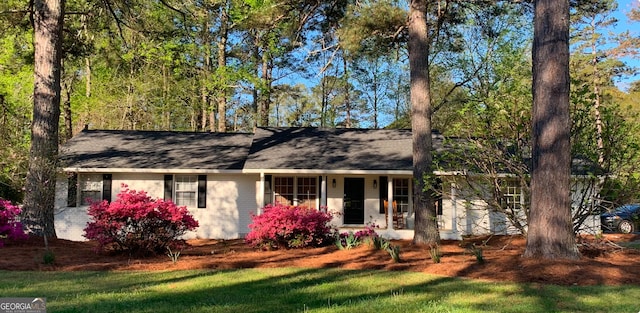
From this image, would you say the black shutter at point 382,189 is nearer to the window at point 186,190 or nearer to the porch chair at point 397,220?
the porch chair at point 397,220

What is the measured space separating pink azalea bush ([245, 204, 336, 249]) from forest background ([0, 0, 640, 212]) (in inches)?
150

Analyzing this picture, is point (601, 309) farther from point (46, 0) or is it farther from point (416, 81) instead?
point (46, 0)

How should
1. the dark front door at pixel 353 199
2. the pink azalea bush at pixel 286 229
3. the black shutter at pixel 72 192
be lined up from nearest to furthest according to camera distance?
Result: the pink azalea bush at pixel 286 229 → the black shutter at pixel 72 192 → the dark front door at pixel 353 199

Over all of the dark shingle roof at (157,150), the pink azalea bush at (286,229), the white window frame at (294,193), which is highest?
the dark shingle roof at (157,150)

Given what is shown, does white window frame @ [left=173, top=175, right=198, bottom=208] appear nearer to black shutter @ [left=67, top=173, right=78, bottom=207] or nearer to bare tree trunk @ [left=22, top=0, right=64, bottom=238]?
black shutter @ [left=67, top=173, right=78, bottom=207]

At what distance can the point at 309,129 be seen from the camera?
2022 centimetres

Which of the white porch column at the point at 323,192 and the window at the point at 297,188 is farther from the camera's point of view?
the window at the point at 297,188

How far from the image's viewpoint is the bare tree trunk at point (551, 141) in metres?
7.75

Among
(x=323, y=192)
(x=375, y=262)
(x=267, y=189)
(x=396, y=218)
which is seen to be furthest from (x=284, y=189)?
(x=375, y=262)

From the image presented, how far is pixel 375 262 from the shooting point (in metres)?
8.85

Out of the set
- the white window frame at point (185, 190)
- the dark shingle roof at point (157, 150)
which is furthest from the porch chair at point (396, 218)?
Answer: the white window frame at point (185, 190)

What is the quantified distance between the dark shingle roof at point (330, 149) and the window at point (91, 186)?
4.95 meters

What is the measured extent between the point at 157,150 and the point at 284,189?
4784 mm

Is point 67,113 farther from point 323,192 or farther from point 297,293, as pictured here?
point 297,293
